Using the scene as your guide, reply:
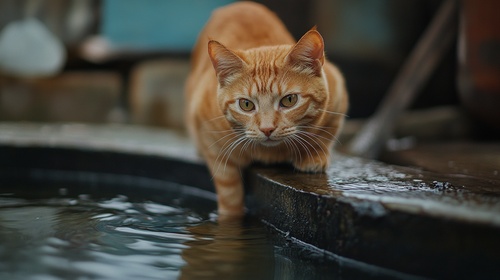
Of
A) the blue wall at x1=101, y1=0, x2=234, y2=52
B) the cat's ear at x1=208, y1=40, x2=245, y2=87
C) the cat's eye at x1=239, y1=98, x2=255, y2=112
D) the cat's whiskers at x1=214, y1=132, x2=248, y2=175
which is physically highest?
the blue wall at x1=101, y1=0, x2=234, y2=52

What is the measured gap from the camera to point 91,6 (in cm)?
643

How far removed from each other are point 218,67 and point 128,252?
86 cm

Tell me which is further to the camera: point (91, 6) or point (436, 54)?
point (91, 6)

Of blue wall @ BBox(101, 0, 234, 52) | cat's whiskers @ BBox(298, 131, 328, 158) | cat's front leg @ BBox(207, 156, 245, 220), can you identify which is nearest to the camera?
cat's whiskers @ BBox(298, 131, 328, 158)

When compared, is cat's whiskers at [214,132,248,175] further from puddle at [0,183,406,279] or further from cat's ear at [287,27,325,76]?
cat's ear at [287,27,325,76]

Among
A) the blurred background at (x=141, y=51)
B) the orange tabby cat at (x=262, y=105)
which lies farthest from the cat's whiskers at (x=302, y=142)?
the blurred background at (x=141, y=51)

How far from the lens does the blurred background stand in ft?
19.8

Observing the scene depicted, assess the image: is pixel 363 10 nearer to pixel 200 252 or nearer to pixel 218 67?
pixel 218 67

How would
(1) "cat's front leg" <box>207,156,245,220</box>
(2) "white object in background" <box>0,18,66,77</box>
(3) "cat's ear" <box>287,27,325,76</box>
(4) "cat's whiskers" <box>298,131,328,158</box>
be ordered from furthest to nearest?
(2) "white object in background" <box>0,18,66,77</box>
(1) "cat's front leg" <box>207,156,245,220</box>
(4) "cat's whiskers" <box>298,131,328,158</box>
(3) "cat's ear" <box>287,27,325,76</box>

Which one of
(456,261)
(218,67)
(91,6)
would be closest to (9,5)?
(91,6)

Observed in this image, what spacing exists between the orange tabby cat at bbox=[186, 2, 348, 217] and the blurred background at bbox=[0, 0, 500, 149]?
2733mm

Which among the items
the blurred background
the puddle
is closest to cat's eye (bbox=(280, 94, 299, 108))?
the puddle

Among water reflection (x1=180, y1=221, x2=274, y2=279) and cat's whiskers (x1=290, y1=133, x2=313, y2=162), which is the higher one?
cat's whiskers (x1=290, y1=133, x2=313, y2=162)

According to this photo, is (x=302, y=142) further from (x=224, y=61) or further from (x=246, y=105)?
(x=224, y=61)
